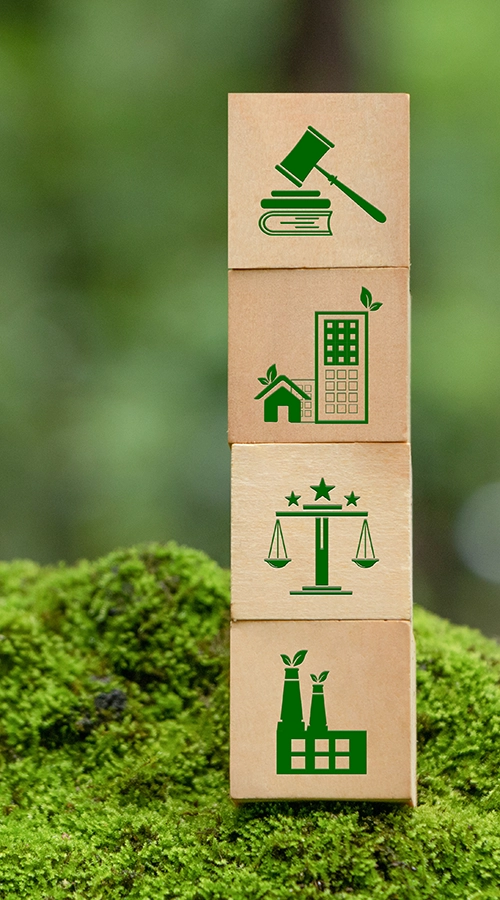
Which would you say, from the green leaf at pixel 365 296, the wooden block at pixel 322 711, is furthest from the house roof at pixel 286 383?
the wooden block at pixel 322 711

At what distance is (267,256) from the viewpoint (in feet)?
7.08

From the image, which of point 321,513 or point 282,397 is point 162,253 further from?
point 321,513

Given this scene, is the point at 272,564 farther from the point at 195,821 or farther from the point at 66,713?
the point at 66,713

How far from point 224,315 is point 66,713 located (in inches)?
168

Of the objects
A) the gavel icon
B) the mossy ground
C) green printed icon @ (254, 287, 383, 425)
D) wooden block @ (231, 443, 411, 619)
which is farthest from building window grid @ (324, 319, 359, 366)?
the mossy ground

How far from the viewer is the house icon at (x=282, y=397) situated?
216 centimetres

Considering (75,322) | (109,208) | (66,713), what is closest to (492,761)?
(66,713)

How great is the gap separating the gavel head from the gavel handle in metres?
0.03

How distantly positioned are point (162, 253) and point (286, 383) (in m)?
5.03

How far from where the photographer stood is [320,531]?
2.14m

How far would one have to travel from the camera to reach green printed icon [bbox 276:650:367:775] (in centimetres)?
210

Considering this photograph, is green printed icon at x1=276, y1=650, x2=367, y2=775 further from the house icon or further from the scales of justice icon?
the house icon

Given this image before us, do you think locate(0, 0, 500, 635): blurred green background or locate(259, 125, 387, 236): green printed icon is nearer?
locate(259, 125, 387, 236): green printed icon

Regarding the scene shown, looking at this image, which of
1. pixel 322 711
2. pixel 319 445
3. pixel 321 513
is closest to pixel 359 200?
pixel 319 445
